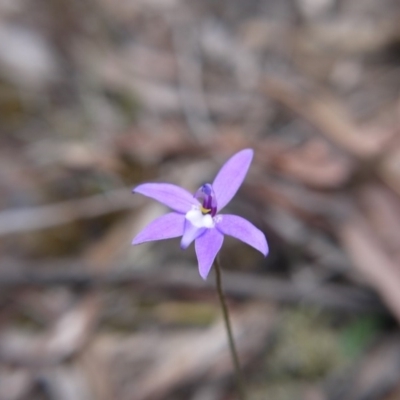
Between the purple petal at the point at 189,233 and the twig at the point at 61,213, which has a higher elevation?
the twig at the point at 61,213

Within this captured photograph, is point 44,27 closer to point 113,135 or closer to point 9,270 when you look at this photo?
point 113,135

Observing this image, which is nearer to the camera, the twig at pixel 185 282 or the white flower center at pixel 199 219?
the white flower center at pixel 199 219

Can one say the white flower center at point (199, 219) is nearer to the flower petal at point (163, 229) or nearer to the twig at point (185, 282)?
the flower petal at point (163, 229)

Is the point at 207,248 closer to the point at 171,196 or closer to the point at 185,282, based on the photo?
the point at 171,196

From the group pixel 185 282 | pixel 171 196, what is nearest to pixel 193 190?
pixel 185 282

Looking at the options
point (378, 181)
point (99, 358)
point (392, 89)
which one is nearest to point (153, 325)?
point (99, 358)

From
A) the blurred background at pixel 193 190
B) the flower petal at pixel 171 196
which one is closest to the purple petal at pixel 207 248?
the flower petal at pixel 171 196
